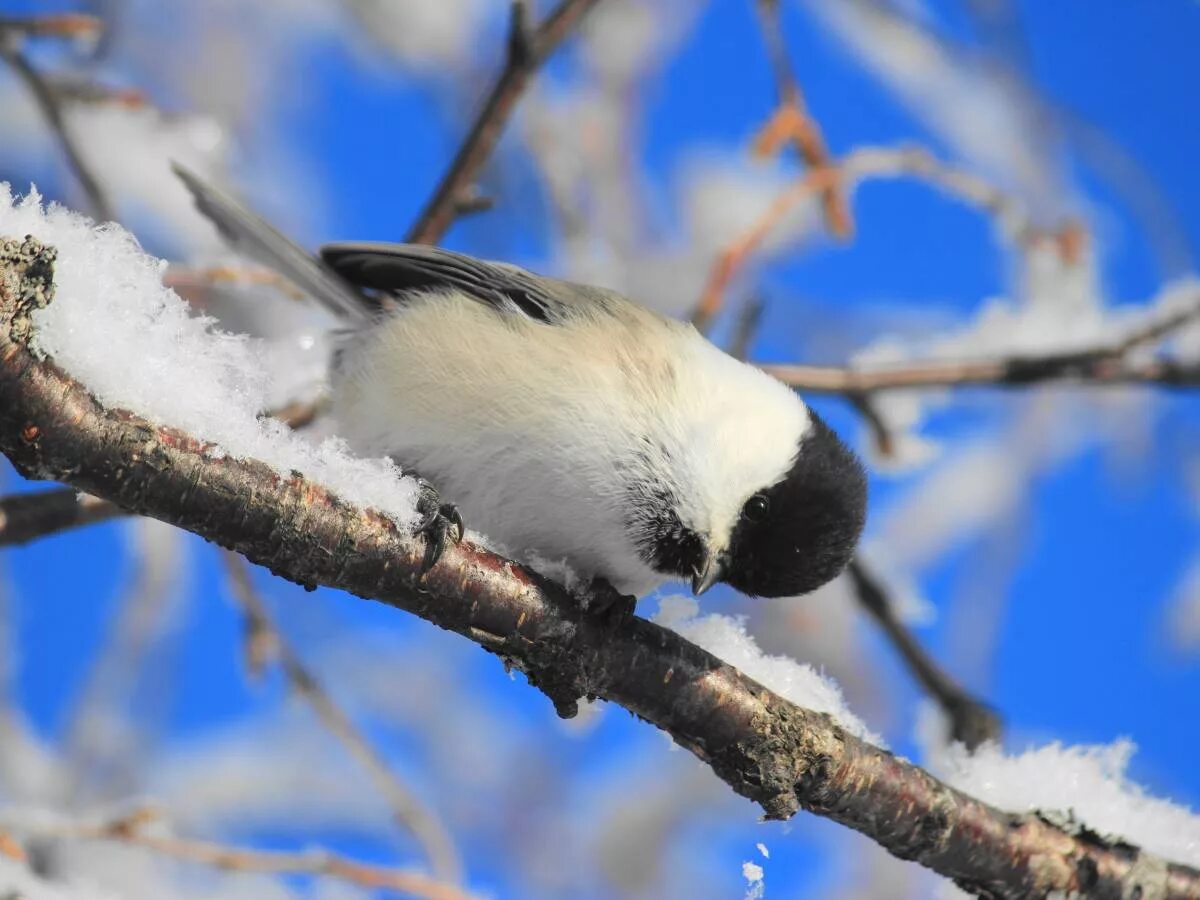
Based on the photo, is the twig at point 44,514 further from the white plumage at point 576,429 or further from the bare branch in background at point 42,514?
the white plumage at point 576,429

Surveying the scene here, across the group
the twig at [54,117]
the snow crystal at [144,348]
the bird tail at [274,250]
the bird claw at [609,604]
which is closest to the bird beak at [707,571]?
the bird claw at [609,604]

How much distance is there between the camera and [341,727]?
2.59 meters

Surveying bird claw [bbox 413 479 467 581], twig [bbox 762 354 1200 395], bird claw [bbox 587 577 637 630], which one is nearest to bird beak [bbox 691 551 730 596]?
bird claw [bbox 587 577 637 630]

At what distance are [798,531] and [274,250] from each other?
133 cm

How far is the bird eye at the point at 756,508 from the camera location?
212 cm

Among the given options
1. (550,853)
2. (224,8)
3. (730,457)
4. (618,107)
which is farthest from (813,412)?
(224,8)

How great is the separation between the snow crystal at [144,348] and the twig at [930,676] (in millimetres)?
1623

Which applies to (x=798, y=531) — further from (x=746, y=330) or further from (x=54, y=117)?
A: (x=54, y=117)

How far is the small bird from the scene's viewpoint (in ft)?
6.71

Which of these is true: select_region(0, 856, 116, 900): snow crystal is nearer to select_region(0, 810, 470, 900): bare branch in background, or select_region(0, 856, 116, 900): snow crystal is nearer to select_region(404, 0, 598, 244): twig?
select_region(0, 810, 470, 900): bare branch in background

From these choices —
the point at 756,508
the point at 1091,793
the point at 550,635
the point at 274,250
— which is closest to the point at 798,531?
the point at 756,508

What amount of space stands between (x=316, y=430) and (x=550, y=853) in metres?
3.17

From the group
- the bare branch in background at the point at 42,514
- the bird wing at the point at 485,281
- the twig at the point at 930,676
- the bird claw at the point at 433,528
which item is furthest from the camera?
the twig at the point at 930,676

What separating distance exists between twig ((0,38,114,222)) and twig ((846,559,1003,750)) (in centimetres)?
184
